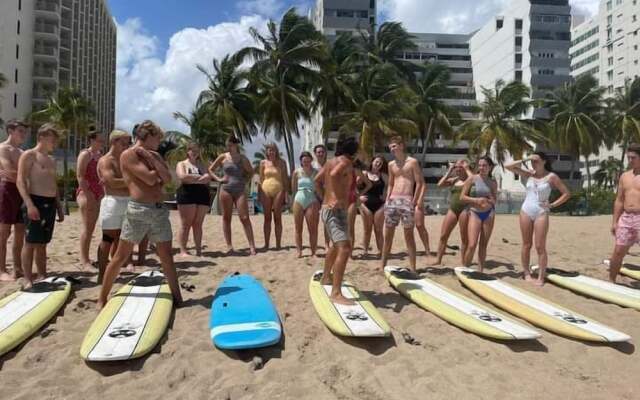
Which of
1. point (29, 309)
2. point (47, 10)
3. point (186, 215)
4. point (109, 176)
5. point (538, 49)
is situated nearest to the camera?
point (29, 309)

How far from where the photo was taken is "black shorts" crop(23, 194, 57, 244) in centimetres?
491

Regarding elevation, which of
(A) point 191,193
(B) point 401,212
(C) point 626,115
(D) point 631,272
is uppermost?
(C) point 626,115

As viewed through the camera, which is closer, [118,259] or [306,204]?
[118,259]

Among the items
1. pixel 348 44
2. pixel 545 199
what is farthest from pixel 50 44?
pixel 545 199

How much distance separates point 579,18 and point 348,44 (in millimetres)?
80721

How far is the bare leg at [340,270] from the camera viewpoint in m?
4.40

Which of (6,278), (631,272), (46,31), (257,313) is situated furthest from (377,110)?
(46,31)

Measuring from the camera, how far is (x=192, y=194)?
676 centimetres

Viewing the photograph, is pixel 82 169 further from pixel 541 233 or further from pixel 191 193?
pixel 541 233

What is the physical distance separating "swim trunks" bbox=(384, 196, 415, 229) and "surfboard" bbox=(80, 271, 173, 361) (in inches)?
113

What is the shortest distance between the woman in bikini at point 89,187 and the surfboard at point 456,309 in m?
3.93

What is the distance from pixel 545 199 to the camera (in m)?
5.62

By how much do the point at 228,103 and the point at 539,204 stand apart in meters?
30.0

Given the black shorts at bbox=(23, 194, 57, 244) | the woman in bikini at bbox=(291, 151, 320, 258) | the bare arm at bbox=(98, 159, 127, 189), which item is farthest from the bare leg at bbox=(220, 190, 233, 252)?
the black shorts at bbox=(23, 194, 57, 244)
